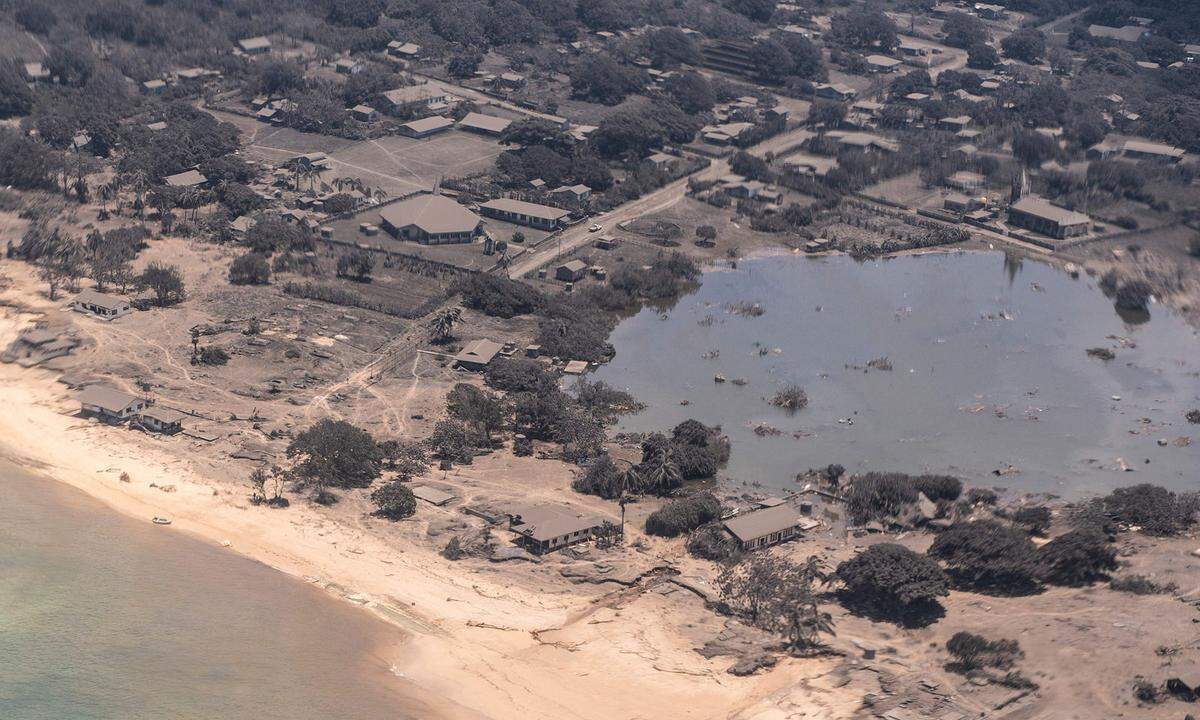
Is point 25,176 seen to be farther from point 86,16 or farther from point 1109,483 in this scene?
point 1109,483

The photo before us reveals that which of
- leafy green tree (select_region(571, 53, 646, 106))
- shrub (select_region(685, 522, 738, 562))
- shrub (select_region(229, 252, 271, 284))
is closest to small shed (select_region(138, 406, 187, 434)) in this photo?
shrub (select_region(229, 252, 271, 284))

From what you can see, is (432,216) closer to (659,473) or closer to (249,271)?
(249,271)

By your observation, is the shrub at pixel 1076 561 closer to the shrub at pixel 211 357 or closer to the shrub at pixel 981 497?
the shrub at pixel 981 497

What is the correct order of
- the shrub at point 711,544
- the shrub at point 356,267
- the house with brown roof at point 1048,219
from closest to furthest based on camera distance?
the shrub at point 711,544 → the shrub at point 356,267 → the house with brown roof at point 1048,219

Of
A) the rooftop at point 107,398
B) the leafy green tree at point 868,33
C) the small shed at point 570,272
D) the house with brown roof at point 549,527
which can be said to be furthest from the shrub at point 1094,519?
the leafy green tree at point 868,33

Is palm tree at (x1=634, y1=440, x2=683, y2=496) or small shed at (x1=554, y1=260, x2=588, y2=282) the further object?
small shed at (x1=554, y1=260, x2=588, y2=282)

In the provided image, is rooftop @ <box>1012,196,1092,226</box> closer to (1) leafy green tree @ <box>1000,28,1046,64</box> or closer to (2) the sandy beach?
(1) leafy green tree @ <box>1000,28,1046,64</box>
